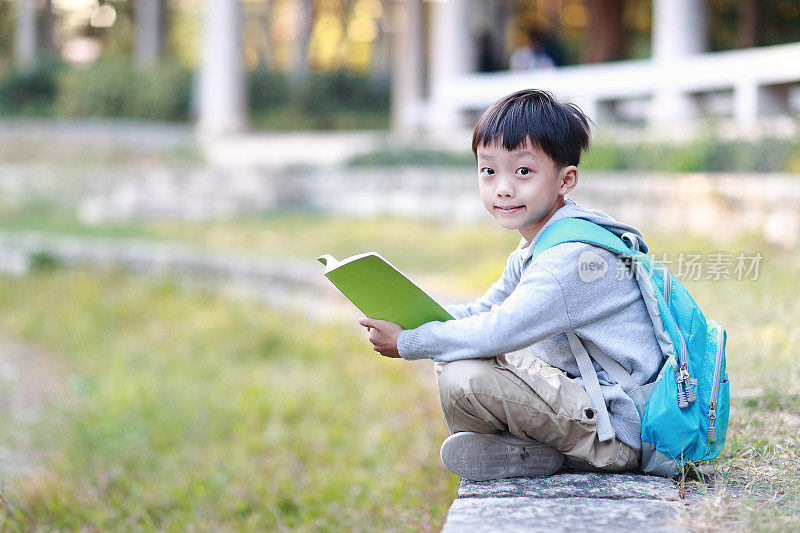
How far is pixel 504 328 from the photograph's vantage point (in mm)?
2080

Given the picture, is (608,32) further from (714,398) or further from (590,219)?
(714,398)

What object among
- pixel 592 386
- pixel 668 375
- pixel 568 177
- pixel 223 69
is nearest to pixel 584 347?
pixel 592 386

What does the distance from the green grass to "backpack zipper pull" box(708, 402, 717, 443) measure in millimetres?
1066

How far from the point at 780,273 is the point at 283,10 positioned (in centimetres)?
2239

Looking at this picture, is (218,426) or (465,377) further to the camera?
(218,426)

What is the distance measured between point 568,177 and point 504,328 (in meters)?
0.44

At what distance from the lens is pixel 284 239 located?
837 centimetres

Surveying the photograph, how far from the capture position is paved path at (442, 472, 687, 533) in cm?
187

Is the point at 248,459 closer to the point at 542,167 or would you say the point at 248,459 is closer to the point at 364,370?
the point at 364,370

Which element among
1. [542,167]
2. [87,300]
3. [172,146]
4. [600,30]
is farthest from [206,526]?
[600,30]

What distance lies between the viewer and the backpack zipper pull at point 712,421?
86.7 inches

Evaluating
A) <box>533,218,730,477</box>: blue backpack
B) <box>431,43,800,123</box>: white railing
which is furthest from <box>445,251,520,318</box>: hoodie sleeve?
<box>431,43,800,123</box>: white railing

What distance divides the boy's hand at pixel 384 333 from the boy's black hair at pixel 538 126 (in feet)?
1.61

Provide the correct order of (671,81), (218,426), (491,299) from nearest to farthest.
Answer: (491,299) < (218,426) < (671,81)
